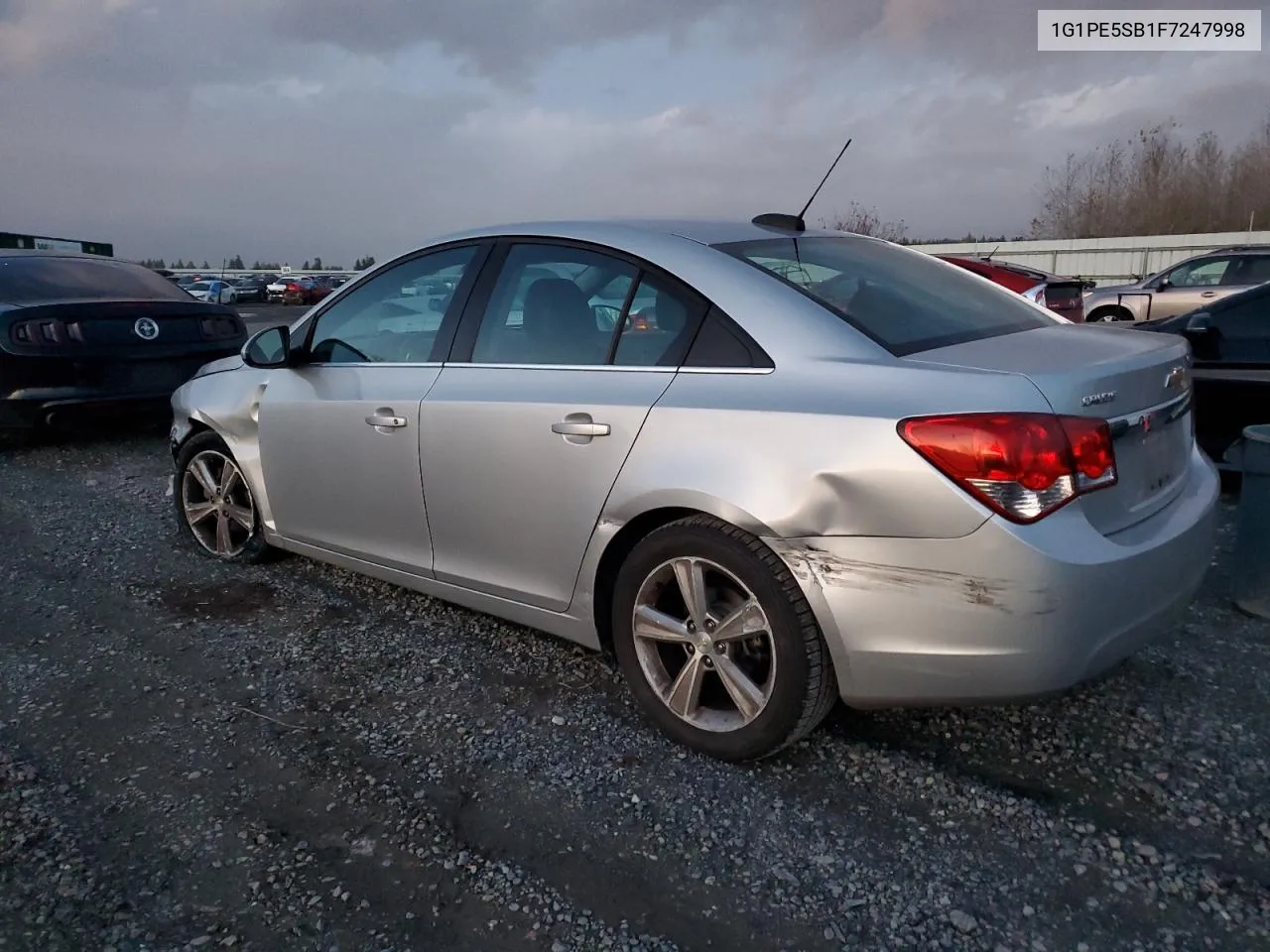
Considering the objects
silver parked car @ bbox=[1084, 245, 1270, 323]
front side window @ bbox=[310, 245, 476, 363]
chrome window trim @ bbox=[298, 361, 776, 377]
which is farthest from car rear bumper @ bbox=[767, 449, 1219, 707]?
silver parked car @ bbox=[1084, 245, 1270, 323]

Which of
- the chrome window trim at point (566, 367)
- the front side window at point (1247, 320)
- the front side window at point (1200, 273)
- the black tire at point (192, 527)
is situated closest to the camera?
the chrome window trim at point (566, 367)

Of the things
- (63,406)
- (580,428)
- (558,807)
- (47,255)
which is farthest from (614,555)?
(47,255)

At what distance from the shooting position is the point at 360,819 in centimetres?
261

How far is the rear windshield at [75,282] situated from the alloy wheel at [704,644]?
6017 mm

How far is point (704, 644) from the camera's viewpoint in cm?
280

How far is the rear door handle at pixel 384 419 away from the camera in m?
3.50

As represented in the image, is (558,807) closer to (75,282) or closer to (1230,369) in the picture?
(1230,369)

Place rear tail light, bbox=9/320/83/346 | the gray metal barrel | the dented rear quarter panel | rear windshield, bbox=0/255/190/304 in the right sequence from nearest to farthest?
1. the dented rear quarter panel
2. the gray metal barrel
3. rear tail light, bbox=9/320/83/346
4. rear windshield, bbox=0/255/190/304

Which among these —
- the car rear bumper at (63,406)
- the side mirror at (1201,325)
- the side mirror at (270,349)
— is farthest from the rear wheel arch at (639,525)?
the car rear bumper at (63,406)

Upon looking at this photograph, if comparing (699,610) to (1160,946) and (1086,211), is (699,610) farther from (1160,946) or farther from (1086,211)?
(1086,211)

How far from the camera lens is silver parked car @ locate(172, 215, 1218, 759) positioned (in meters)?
2.34

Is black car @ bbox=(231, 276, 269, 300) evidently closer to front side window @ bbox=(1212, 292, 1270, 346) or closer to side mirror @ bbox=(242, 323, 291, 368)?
side mirror @ bbox=(242, 323, 291, 368)

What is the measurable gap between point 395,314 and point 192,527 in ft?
5.78

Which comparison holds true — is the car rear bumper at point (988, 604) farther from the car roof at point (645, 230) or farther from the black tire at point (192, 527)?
the black tire at point (192, 527)
